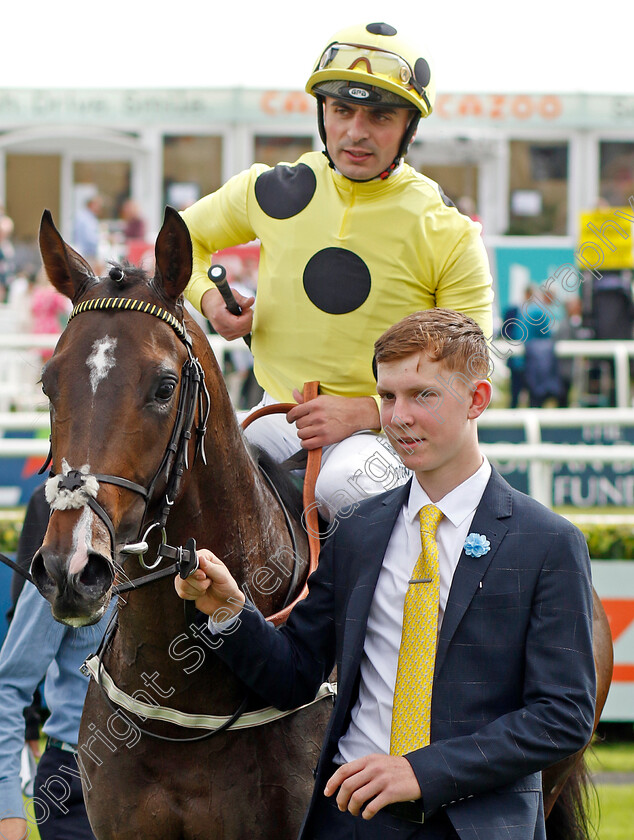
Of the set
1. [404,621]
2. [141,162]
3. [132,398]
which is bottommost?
[404,621]

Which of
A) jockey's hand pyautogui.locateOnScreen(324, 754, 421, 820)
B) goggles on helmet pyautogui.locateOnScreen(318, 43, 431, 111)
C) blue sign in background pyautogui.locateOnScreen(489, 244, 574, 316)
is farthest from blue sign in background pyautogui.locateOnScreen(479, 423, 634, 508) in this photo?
blue sign in background pyautogui.locateOnScreen(489, 244, 574, 316)

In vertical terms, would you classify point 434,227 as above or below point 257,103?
below

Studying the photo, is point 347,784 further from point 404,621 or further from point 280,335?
point 280,335

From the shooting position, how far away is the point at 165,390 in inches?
91.3

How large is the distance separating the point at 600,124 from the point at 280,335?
1374 cm

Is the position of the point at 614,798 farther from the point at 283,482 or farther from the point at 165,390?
the point at 165,390

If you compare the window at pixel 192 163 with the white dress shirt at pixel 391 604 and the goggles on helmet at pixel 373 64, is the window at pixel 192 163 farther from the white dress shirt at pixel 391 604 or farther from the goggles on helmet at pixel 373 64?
the white dress shirt at pixel 391 604

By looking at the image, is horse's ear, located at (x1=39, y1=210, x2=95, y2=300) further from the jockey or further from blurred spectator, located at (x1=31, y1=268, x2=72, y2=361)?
blurred spectator, located at (x1=31, y1=268, x2=72, y2=361)

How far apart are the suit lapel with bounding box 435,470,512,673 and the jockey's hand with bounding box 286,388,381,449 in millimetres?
916

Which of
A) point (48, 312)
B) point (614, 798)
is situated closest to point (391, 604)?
point (614, 798)

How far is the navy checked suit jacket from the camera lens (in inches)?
78.3

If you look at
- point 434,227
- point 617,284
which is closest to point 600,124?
point 617,284

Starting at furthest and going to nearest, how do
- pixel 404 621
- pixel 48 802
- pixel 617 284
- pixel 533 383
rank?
pixel 617 284, pixel 533 383, pixel 48 802, pixel 404 621

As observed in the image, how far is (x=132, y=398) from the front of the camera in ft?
7.38
